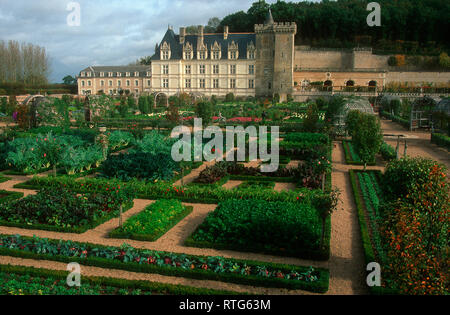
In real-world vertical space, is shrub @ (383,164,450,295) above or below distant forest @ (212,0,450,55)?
below

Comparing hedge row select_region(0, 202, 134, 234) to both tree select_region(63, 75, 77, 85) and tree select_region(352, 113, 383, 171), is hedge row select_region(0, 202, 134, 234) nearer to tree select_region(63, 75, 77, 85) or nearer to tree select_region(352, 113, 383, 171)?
tree select_region(352, 113, 383, 171)

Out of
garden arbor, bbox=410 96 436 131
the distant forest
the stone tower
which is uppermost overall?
the distant forest

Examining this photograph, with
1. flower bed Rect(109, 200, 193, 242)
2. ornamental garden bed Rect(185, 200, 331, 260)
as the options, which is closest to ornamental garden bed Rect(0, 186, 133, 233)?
flower bed Rect(109, 200, 193, 242)

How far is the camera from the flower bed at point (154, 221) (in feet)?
28.1

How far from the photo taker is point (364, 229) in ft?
28.6

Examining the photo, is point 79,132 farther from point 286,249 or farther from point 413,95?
point 413,95

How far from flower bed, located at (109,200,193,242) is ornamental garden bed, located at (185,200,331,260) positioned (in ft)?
2.61

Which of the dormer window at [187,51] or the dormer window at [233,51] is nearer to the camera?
the dormer window at [233,51]

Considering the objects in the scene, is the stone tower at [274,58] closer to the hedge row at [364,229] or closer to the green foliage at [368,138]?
the green foliage at [368,138]

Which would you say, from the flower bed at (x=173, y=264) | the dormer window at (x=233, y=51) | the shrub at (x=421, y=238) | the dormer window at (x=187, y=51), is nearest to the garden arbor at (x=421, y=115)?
the shrub at (x=421, y=238)

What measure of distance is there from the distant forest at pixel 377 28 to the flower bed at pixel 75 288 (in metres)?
59.4

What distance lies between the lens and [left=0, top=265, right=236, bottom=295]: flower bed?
6.10 metres
